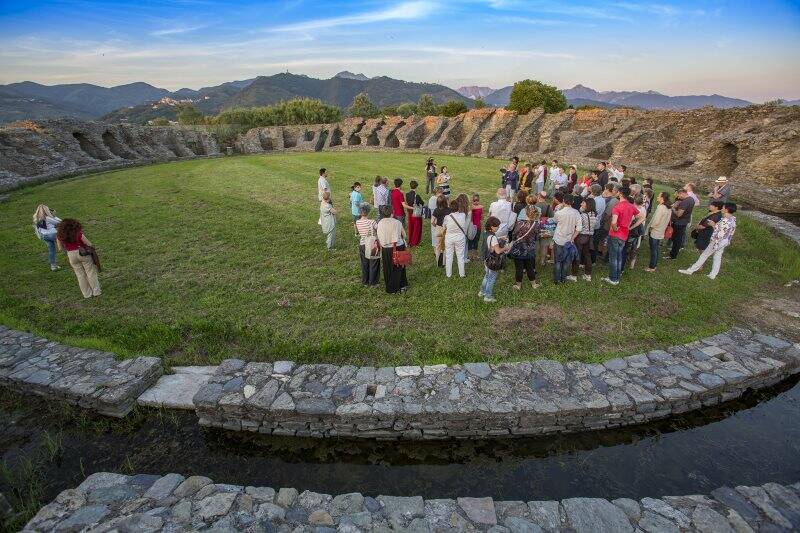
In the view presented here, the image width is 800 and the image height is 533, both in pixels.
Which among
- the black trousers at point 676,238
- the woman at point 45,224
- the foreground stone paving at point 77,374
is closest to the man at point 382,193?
the foreground stone paving at point 77,374

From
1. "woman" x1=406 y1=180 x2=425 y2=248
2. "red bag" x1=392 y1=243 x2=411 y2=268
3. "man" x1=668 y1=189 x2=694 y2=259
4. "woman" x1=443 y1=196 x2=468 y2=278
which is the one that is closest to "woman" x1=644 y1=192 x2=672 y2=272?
"man" x1=668 y1=189 x2=694 y2=259

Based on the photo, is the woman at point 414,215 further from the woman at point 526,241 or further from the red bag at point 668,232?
the red bag at point 668,232

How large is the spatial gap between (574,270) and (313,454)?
21.5 ft

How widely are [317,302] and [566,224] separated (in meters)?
5.16

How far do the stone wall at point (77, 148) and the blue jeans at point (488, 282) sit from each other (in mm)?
22901

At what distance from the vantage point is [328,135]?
121 ft

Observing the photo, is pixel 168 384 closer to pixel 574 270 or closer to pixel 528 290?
pixel 528 290

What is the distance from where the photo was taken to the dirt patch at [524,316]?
7023 millimetres

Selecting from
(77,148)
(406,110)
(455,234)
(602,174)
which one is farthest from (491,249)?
(406,110)

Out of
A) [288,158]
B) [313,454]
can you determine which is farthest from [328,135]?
[313,454]

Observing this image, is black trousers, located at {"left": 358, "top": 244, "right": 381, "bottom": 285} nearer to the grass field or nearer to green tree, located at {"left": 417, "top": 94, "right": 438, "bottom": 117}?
the grass field

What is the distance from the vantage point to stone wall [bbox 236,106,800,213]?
1579cm

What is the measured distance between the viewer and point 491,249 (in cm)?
709

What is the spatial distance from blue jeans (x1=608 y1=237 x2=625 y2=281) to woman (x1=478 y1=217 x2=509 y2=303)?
2642mm
